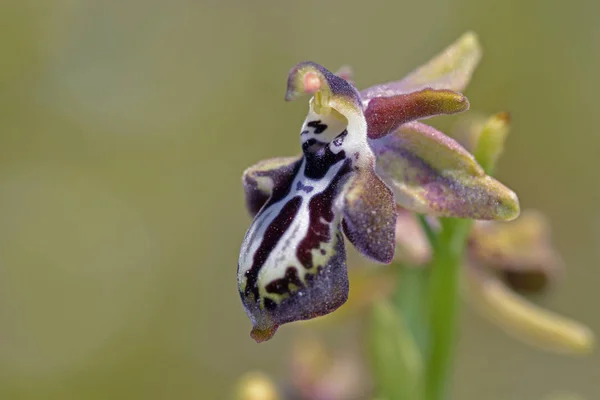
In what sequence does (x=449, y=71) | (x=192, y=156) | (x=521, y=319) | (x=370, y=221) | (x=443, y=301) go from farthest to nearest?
(x=192, y=156) → (x=521, y=319) → (x=443, y=301) → (x=449, y=71) → (x=370, y=221)

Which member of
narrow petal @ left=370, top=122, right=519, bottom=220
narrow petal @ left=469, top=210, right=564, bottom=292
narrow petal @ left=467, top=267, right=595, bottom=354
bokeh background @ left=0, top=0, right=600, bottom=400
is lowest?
bokeh background @ left=0, top=0, right=600, bottom=400

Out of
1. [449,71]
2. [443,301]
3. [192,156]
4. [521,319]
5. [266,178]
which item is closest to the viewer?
[266,178]

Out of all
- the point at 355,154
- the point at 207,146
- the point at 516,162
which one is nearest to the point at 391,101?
the point at 355,154

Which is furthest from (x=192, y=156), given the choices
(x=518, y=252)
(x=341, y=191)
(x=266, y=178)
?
(x=341, y=191)

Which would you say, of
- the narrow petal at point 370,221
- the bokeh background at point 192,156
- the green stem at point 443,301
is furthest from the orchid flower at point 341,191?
the bokeh background at point 192,156

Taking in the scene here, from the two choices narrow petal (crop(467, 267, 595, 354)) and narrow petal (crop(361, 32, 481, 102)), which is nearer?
narrow petal (crop(361, 32, 481, 102))

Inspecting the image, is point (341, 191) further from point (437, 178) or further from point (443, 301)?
point (443, 301)

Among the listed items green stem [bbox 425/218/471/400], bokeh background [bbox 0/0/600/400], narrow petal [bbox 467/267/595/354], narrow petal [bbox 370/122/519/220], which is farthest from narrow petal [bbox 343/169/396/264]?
bokeh background [bbox 0/0/600/400]

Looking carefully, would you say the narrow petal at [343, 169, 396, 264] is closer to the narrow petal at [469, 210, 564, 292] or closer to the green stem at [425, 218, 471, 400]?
the green stem at [425, 218, 471, 400]
